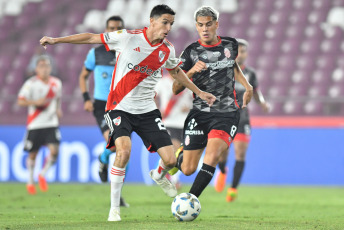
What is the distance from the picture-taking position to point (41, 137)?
12047 mm

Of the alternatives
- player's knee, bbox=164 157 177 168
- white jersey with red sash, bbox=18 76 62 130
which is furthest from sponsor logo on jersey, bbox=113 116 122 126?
white jersey with red sash, bbox=18 76 62 130

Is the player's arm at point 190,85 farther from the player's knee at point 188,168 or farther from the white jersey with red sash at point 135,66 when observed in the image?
the player's knee at point 188,168

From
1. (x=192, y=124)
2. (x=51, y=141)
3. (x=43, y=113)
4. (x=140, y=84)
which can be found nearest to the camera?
(x=140, y=84)

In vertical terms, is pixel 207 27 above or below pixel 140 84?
above

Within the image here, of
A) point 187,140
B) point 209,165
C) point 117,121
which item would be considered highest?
point 117,121

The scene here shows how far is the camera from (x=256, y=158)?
13.1 m

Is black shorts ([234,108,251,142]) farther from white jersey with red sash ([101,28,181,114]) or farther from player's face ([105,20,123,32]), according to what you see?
white jersey with red sash ([101,28,181,114])

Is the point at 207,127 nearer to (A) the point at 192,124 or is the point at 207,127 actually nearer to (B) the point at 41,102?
(A) the point at 192,124

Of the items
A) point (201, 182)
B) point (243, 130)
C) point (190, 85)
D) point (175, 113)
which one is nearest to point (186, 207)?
point (201, 182)

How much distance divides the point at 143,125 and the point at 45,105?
5759 millimetres

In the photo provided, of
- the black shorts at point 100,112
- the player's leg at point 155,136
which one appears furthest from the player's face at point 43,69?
the player's leg at point 155,136

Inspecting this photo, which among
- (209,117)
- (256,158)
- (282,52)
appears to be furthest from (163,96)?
(282,52)

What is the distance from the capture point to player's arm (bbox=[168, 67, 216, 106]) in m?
6.70

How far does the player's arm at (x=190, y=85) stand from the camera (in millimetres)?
6695
